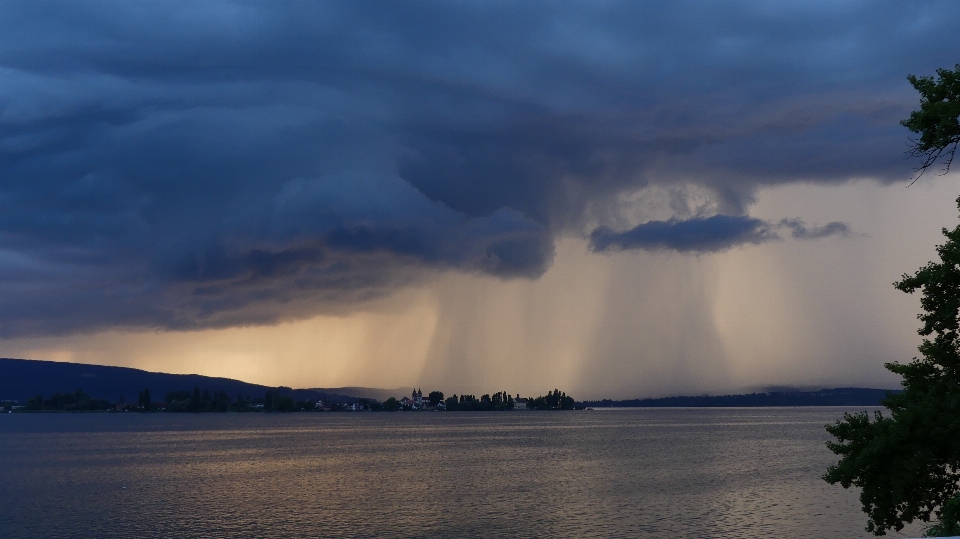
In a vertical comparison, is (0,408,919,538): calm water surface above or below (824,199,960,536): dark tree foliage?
below

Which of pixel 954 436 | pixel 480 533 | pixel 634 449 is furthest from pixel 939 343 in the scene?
pixel 634 449

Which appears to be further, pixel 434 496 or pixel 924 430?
pixel 434 496

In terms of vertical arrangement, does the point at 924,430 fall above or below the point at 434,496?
above

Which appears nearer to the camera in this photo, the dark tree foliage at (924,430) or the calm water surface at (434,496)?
the dark tree foliage at (924,430)

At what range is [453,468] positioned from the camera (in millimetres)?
131875

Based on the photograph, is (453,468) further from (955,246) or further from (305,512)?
(955,246)

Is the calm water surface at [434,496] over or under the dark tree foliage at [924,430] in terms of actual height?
under

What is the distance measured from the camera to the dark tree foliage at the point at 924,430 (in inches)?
1249

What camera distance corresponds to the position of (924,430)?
32031mm

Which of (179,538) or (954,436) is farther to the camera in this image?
(179,538)

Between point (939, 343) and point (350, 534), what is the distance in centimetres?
5111

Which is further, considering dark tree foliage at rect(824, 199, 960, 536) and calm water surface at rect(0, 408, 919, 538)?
calm water surface at rect(0, 408, 919, 538)

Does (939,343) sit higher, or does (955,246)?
(955,246)

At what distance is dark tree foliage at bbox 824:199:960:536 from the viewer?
104ft
